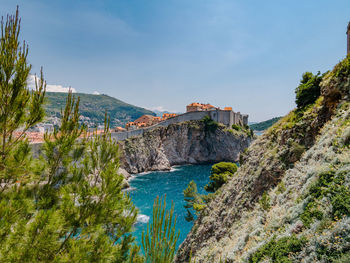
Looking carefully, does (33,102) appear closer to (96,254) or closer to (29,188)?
(29,188)

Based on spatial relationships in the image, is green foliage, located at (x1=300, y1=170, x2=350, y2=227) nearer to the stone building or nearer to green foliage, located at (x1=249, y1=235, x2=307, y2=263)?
green foliage, located at (x1=249, y1=235, x2=307, y2=263)

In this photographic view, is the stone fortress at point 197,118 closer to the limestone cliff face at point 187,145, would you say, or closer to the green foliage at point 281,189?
the limestone cliff face at point 187,145

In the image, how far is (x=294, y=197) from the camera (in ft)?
18.2

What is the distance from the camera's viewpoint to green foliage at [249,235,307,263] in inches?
151

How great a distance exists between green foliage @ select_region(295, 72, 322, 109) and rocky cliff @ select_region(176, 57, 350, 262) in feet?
1.90

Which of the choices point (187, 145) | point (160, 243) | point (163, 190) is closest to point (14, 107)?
point (160, 243)

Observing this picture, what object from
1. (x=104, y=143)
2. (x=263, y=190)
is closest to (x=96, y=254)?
(x=104, y=143)

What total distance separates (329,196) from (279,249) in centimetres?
152

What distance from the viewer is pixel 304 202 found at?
477 centimetres

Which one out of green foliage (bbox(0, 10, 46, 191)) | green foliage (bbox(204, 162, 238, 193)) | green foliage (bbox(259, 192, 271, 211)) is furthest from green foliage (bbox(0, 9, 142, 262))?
green foliage (bbox(204, 162, 238, 193))

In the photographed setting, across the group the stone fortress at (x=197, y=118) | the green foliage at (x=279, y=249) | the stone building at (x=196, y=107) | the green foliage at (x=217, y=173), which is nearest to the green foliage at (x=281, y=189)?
the green foliage at (x=279, y=249)

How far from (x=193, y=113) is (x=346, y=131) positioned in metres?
62.8

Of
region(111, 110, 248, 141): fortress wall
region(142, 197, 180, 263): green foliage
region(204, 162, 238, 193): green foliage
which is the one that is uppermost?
region(111, 110, 248, 141): fortress wall

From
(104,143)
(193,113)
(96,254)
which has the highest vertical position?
(193,113)
